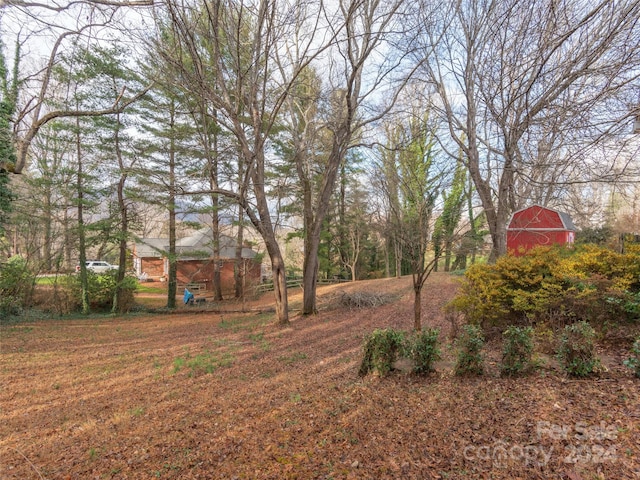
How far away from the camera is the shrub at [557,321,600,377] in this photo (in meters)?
2.97

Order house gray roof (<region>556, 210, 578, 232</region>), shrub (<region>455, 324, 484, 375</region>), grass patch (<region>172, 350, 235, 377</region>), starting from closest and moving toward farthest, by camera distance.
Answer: shrub (<region>455, 324, 484, 375</region>)
grass patch (<region>172, 350, 235, 377</region>)
house gray roof (<region>556, 210, 578, 232</region>)

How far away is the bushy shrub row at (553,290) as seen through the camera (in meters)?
3.98

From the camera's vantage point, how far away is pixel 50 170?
39.3 feet

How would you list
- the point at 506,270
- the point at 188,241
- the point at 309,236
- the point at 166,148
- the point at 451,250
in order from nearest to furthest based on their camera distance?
1. the point at 506,270
2. the point at 451,250
3. the point at 309,236
4. the point at 166,148
5. the point at 188,241

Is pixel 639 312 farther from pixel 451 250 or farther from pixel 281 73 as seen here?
pixel 281 73

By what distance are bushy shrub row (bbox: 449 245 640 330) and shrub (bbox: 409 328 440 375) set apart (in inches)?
63.0

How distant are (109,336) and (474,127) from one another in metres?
12.0

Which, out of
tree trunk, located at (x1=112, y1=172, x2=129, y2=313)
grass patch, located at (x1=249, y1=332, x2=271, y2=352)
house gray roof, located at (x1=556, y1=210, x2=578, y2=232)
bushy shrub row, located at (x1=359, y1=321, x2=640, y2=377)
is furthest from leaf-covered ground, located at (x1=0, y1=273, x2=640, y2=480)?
house gray roof, located at (x1=556, y1=210, x2=578, y2=232)

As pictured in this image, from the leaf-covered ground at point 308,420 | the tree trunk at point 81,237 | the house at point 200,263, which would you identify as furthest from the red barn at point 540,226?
the tree trunk at point 81,237

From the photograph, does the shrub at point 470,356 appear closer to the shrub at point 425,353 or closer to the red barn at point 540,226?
the shrub at point 425,353

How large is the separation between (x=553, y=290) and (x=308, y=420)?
12.4 feet

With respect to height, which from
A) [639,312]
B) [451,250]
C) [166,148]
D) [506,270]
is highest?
[166,148]

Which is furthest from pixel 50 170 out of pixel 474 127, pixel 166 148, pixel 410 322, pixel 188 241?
pixel 474 127

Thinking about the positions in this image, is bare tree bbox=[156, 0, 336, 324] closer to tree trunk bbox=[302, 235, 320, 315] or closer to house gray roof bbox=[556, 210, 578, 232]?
tree trunk bbox=[302, 235, 320, 315]
